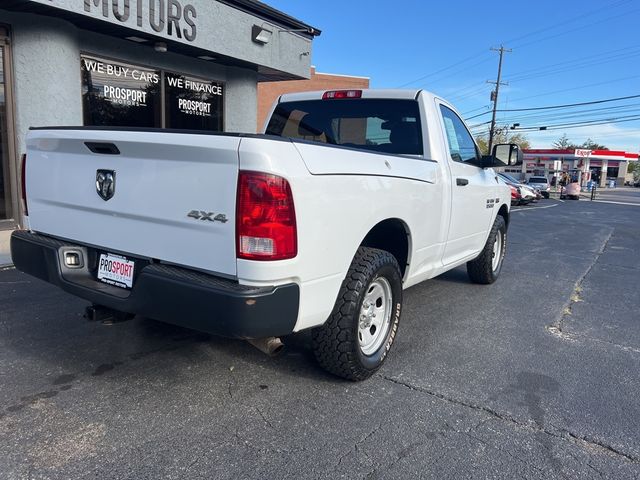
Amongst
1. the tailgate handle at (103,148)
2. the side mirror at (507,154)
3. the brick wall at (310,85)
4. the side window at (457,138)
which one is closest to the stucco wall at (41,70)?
the tailgate handle at (103,148)

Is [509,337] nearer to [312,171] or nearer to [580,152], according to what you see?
[312,171]

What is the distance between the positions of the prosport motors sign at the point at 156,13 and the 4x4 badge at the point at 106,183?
4.59 metres

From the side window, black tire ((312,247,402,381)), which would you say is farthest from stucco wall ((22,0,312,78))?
black tire ((312,247,402,381))

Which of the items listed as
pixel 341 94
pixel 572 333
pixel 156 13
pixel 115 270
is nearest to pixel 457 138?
pixel 341 94

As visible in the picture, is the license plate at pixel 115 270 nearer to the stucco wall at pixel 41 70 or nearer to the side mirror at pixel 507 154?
the side mirror at pixel 507 154

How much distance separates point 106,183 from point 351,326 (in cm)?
168

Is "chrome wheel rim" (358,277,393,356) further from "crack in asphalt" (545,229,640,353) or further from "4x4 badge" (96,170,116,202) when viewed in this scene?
"crack in asphalt" (545,229,640,353)

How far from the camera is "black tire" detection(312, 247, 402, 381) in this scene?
303 centimetres

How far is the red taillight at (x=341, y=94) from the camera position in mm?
4486

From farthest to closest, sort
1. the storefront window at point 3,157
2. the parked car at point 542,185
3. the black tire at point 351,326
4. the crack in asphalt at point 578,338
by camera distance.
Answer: the parked car at point 542,185, the storefront window at point 3,157, the crack in asphalt at point 578,338, the black tire at point 351,326

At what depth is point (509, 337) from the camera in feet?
14.4

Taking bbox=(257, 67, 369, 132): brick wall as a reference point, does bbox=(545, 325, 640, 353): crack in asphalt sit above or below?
below

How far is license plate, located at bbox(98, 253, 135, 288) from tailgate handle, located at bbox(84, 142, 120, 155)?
0.60 metres

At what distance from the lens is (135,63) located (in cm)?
824
